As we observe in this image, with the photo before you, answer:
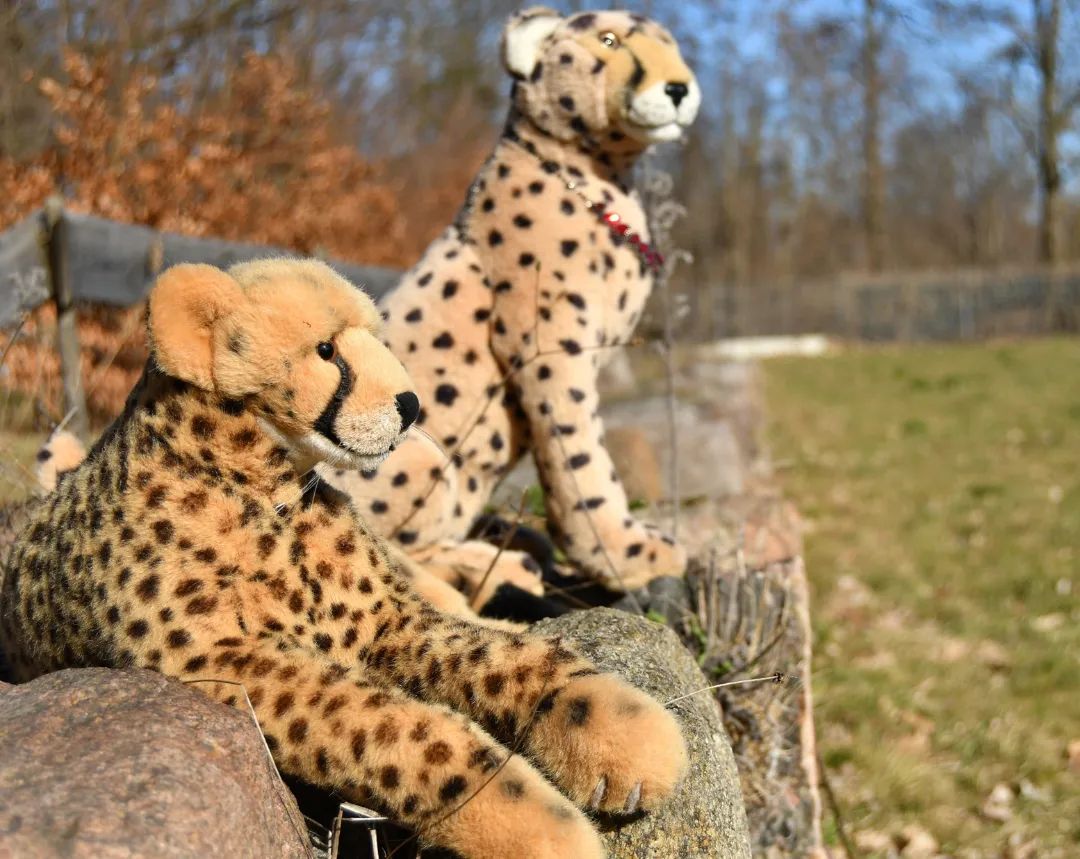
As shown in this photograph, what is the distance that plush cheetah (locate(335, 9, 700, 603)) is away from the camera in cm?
283

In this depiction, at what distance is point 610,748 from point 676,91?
191cm

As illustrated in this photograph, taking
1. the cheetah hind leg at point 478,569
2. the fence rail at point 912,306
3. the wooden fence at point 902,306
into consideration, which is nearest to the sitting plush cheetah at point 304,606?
the cheetah hind leg at point 478,569

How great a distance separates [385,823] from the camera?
172 centimetres

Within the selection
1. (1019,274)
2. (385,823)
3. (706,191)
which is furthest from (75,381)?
(706,191)

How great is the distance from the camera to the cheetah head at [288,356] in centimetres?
172

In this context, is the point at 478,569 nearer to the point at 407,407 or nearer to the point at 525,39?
the point at 407,407

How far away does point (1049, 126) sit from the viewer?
26.4m

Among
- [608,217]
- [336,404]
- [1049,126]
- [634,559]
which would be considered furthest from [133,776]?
[1049,126]

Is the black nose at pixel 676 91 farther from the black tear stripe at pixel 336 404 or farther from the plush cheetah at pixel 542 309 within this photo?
the black tear stripe at pixel 336 404

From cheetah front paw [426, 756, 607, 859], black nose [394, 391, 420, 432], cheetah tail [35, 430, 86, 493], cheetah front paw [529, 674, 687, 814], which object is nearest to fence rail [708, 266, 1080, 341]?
cheetah tail [35, 430, 86, 493]

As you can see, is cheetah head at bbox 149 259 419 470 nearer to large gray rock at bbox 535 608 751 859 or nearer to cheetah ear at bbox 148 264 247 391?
cheetah ear at bbox 148 264 247 391

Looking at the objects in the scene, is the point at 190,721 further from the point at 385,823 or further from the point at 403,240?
the point at 403,240

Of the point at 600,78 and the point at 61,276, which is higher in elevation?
the point at 600,78

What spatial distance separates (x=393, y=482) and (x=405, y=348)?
38 centimetres
